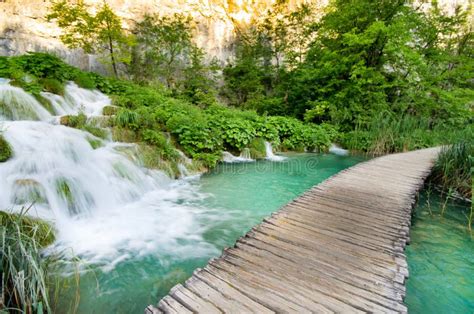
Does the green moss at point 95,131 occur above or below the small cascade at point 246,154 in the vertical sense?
above

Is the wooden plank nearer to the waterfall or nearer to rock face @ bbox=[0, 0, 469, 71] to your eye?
the waterfall

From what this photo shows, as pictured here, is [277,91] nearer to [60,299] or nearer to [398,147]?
[398,147]

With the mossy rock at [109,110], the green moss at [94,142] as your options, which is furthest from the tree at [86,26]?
the green moss at [94,142]

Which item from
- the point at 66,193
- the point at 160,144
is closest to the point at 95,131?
the point at 160,144

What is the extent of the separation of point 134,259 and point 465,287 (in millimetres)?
3757

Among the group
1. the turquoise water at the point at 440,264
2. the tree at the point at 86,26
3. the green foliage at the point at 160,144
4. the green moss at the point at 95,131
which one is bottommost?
the turquoise water at the point at 440,264

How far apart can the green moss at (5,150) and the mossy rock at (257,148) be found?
6155 mm

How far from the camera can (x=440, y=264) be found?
3.13 meters

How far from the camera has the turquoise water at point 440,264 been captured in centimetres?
254

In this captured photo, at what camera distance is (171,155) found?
6523mm

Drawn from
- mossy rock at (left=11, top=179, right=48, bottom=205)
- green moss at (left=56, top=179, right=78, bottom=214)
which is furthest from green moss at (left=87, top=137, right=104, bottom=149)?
mossy rock at (left=11, top=179, right=48, bottom=205)

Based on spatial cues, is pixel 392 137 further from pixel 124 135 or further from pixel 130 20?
pixel 130 20

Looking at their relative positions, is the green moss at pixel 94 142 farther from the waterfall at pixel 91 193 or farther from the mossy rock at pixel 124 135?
the mossy rock at pixel 124 135

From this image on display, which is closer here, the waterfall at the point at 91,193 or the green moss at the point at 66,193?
the waterfall at the point at 91,193
